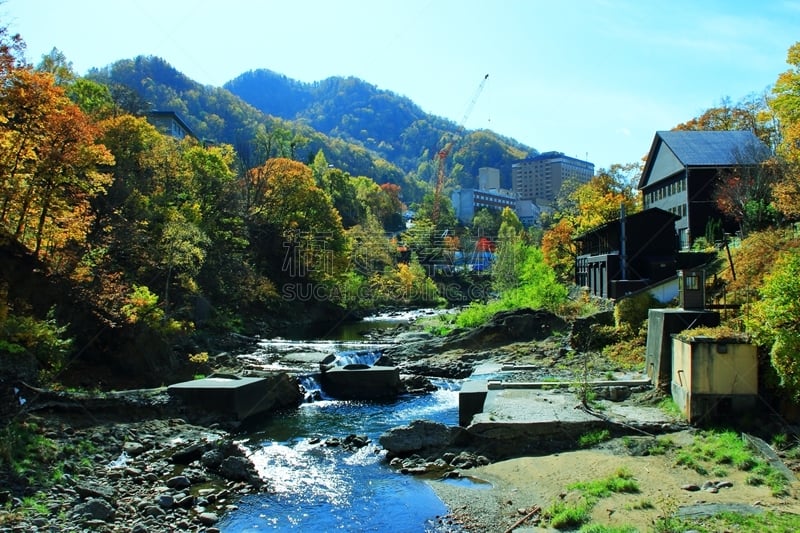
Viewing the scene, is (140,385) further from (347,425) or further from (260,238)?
(260,238)

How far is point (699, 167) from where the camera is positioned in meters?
47.7

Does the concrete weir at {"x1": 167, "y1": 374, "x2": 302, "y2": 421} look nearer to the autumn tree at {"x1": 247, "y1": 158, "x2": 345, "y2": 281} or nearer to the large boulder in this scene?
the large boulder

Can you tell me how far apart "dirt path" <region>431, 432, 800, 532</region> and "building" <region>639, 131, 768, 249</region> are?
37.3 m

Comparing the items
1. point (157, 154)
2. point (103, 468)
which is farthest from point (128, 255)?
point (103, 468)

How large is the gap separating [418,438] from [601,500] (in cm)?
627

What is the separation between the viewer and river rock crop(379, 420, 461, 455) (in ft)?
54.7

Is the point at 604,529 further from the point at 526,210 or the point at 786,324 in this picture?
the point at 526,210

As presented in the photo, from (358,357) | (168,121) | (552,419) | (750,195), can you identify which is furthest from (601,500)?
(168,121)

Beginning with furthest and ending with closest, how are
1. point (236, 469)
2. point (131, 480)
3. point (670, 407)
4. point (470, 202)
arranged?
point (470, 202), point (670, 407), point (236, 469), point (131, 480)

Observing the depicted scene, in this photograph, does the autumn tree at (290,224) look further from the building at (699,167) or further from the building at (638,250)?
the building at (699,167)

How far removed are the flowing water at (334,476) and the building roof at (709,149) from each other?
114 feet

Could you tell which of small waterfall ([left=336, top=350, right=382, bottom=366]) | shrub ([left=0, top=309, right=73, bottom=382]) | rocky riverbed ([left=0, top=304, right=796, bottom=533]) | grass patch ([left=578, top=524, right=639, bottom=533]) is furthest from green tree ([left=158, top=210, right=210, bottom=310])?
grass patch ([left=578, top=524, right=639, bottom=533])

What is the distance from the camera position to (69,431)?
15.4m

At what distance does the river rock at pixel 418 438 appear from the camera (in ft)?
54.7
